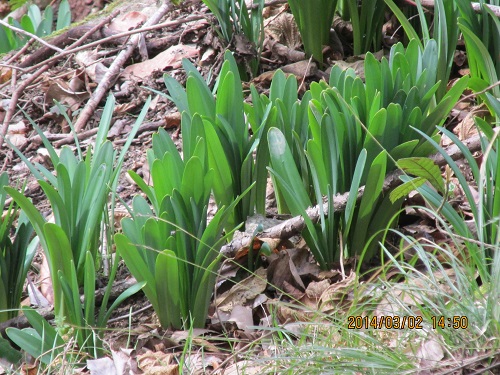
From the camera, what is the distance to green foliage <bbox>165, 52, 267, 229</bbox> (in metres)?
1.82

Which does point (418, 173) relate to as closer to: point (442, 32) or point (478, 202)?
point (478, 202)

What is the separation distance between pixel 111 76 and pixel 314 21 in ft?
3.68

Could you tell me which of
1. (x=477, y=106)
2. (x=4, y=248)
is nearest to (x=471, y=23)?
(x=477, y=106)

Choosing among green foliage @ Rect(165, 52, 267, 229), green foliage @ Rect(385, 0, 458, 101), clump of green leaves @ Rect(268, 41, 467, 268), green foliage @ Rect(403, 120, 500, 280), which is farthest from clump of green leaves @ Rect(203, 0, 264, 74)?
green foliage @ Rect(403, 120, 500, 280)

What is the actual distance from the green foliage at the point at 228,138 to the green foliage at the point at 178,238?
102 mm

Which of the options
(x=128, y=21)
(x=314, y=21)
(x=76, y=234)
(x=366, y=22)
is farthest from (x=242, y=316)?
(x=128, y=21)

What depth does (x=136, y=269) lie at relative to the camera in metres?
1.66

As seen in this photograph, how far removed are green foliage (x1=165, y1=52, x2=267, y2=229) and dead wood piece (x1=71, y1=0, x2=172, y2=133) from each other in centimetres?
124

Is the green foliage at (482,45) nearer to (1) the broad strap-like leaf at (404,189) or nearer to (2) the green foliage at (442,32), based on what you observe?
(2) the green foliage at (442,32)

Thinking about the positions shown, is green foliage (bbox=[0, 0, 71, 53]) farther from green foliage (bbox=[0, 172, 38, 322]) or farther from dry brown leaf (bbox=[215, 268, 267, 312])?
dry brown leaf (bbox=[215, 268, 267, 312])

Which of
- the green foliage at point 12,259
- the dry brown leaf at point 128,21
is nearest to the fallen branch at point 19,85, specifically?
the dry brown leaf at point 128,21

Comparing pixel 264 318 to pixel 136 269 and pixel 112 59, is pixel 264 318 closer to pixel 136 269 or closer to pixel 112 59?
A: pixel 136 269

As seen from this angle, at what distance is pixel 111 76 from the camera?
127 inches

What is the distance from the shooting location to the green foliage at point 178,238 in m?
1.60
